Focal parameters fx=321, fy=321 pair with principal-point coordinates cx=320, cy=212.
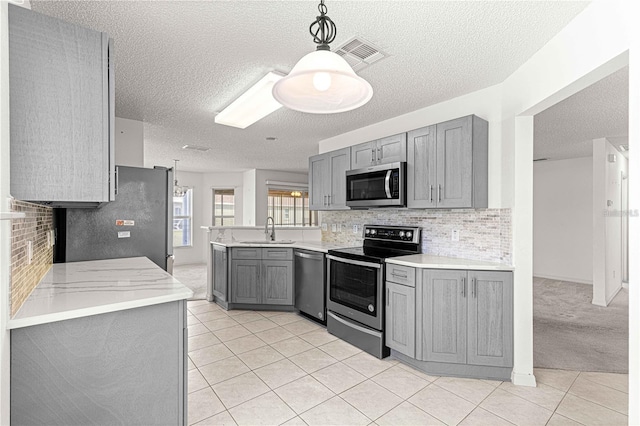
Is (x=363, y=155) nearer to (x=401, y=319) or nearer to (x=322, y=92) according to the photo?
(x=401, y=319)

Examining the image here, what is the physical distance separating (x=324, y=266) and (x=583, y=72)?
9.09 ft

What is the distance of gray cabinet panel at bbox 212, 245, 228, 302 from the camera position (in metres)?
4.37

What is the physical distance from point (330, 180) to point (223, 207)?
16.9ft

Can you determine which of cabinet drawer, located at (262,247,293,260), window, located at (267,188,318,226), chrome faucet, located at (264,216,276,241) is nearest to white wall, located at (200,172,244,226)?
window, located at (267,188,318,226)

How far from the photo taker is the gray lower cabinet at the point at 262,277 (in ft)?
13.7

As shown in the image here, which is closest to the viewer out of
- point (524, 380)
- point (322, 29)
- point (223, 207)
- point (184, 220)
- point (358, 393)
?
point (322, 29)

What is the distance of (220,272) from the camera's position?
4520mm

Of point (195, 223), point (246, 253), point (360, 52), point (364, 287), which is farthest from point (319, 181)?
point (195, 223)

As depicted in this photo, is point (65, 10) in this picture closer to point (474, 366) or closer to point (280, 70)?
point (280, 70)

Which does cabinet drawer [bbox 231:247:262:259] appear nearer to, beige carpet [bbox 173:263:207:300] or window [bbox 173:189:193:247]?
beige carpet [bbox 173:263:207:300]

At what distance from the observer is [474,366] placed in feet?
8.45

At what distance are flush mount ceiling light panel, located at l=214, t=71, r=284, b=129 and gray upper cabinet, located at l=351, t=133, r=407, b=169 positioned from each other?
1090 millimetres

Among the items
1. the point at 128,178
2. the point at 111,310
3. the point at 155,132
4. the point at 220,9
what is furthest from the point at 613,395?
the point at 155,132

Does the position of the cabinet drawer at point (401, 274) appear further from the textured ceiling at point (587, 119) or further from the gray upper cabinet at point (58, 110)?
the textured ceiling at point (587, 119)
